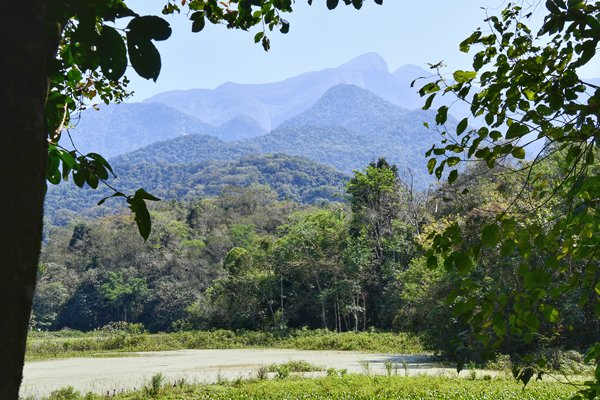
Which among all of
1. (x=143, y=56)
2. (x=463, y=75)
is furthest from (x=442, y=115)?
Answer: (x=143, y=56)

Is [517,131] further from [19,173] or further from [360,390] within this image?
[360,390]

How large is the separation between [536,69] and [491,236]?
0.59 m

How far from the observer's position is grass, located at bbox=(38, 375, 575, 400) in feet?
26.6

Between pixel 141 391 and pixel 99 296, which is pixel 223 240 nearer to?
pixel 99 296

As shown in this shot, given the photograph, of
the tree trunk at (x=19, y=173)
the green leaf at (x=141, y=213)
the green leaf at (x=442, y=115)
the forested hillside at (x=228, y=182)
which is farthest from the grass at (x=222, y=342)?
the forested hillside at (x=228, y=182)

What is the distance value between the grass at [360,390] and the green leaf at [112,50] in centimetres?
795

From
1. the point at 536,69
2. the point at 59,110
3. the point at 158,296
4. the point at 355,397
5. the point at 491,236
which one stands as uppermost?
the point at 158,296

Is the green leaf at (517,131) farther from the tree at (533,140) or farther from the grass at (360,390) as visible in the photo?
the grass at (360,390)

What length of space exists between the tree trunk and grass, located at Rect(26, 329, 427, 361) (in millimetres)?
20280

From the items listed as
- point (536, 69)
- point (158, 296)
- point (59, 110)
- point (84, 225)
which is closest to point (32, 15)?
point (59, 110)

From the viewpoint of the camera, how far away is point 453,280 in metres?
14.4

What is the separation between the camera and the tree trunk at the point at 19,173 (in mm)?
584

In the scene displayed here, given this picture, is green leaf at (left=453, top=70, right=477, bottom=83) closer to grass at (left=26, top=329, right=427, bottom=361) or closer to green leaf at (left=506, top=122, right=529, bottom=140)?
green leaf at (left=506, top=122, right=529, bottom=140)

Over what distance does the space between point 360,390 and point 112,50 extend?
8.67 metres
